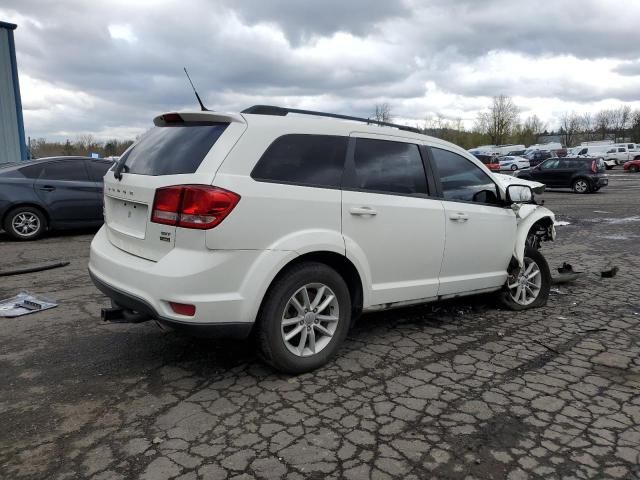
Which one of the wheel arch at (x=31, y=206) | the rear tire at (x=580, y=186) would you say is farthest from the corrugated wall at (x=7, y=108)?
the rear tire at (x=580, y=186)

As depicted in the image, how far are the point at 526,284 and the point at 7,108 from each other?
18.5 meters

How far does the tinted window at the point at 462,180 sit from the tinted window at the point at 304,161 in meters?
1.09

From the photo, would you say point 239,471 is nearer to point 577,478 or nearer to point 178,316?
point 178,316

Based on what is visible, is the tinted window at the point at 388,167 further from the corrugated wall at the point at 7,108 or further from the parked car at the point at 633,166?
the parked car at the point at 633,166

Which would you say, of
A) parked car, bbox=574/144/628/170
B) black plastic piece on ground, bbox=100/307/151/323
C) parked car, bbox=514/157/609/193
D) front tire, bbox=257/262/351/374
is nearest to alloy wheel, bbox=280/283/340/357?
front tire, bbox=257/262/351/374

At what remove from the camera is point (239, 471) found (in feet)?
8.52

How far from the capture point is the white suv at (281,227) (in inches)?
126

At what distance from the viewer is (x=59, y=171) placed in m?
9.88

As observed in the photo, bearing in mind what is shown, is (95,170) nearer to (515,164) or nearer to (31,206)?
(31,206)

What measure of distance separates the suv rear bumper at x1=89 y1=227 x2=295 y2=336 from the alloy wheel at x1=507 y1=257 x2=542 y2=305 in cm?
284

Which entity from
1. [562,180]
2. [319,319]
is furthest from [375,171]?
[562,180]

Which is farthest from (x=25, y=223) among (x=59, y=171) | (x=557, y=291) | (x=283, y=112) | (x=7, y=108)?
(x=7, y=108)

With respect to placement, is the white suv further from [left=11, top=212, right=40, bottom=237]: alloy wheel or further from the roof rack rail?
[left=11, top=212, right=40, bottom=237]: alloy wheel

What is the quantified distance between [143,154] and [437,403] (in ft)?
8.71
